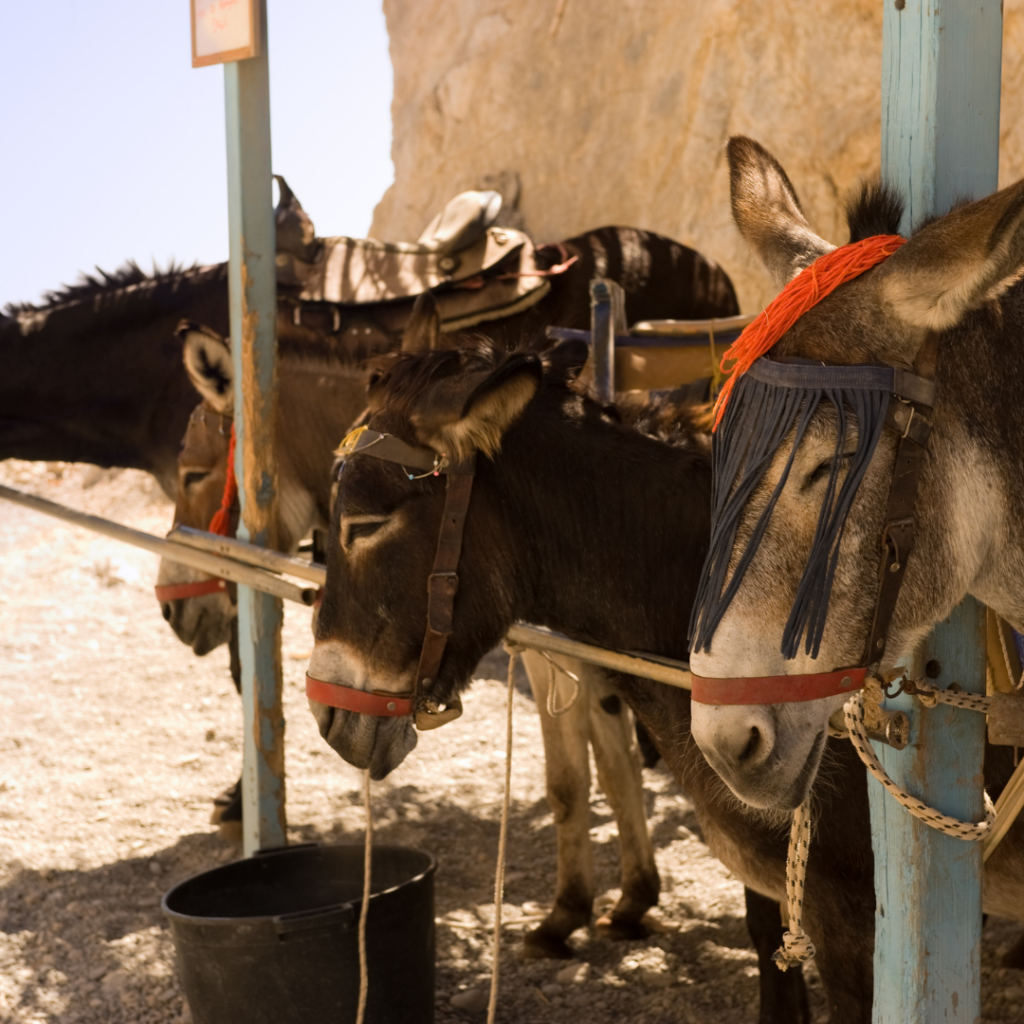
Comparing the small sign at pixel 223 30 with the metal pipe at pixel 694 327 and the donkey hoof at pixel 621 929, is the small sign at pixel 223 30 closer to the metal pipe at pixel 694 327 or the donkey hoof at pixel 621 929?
the metal pipe at pixel 694 327

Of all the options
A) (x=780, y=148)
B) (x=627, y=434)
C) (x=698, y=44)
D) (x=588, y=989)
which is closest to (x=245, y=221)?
(x=627, y=434)

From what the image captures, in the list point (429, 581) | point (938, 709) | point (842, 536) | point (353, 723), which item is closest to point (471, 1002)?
point (353, 723)

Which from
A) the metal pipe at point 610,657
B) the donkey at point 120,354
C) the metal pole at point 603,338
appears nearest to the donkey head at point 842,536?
the metal pipe at point 610,657

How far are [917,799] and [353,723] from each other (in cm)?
117

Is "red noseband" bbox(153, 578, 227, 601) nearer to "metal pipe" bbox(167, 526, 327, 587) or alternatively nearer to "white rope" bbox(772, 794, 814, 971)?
"metal pipe" bbox(167, 526, 327, 587)

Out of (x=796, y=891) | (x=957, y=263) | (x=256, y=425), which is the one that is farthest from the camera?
(x=256, y=425)

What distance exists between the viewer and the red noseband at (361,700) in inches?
84.3

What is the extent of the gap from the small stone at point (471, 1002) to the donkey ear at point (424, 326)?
2007 mm

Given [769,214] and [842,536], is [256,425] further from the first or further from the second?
[842,536]

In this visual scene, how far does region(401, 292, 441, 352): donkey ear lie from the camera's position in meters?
2.71

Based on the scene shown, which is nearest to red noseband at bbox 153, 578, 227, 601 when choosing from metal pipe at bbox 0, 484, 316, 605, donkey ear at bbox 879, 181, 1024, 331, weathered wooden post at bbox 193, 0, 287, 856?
metal pipe at bbox 0, 484, 316, 605

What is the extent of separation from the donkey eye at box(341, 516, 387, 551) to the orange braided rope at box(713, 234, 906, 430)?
1005mm

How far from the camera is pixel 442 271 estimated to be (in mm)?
4223

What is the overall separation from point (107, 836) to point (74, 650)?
11.8 ft
